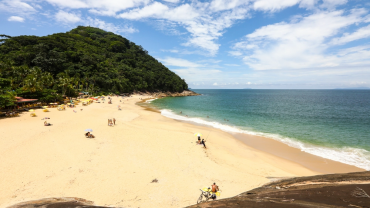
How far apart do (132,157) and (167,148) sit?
144 inches

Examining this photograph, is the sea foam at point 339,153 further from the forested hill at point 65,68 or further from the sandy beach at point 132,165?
the forested hill at point 65,68

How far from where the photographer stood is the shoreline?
13.4 m

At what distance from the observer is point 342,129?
25312mm

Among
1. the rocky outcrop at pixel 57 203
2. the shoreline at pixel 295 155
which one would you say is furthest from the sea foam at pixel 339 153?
the rocky outcrop at pixel 57 203

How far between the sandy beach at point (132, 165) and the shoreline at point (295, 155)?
9 cm

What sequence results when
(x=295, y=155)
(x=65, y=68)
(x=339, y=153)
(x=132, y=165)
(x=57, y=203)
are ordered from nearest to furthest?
1. (x=57, y=203)
2. (x=132, y=165)
3. (x=295, y=155)
4. (x=339, y=153)
5. (x=65, y=68)

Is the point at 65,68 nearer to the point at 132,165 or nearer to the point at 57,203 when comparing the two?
the point at 132,165

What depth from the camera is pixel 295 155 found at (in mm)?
16281

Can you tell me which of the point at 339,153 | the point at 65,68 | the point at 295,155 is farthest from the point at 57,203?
the point at 65,68

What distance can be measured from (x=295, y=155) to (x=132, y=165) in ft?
54.2

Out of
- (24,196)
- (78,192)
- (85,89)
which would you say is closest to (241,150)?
(78,192)

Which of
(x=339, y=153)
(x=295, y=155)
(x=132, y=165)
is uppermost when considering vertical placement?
(x=132, y=165)

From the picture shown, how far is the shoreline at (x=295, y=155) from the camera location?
44.0 feet

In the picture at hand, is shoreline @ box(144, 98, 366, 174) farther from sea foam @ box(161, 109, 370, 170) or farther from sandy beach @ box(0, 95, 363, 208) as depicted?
sea foam @ box(161, 109, 370, 170)
